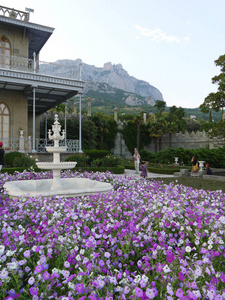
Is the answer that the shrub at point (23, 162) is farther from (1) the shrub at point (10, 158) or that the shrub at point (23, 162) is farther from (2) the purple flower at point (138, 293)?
(2) the purple flower at point (138, 293)

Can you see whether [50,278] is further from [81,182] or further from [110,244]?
[81,182]

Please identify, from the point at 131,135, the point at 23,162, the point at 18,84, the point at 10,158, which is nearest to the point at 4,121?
the point at 18,84

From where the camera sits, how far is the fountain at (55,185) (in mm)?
5457

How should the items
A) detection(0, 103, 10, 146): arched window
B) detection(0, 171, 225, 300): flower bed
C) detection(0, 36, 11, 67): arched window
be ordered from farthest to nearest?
1. detection(0, 36, 11, 67): arched window
2. detection(0, 103, 10, 146): arched window
3. detection(0, 171, 225, 300): flower bed

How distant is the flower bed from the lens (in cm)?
188

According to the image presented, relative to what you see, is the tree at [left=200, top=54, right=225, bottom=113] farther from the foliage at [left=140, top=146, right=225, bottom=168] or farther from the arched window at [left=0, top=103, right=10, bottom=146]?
the arched window at [left=0, top=103, right=10, bottom=146]

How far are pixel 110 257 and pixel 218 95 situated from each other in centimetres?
1333

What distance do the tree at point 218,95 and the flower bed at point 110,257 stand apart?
429 inches

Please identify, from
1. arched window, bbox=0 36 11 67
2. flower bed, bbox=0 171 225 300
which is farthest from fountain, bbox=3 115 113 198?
arched window, bbox=0 36 11 67

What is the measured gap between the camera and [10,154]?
42.4ft

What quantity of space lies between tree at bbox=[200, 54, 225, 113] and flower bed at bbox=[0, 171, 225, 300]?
1090 cm

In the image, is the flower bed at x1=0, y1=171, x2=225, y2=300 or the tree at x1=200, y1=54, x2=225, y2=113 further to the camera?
the tree at x1=200, y1=54, x2=225, y2=113

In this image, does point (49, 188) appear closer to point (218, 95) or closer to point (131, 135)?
point (218, 95)

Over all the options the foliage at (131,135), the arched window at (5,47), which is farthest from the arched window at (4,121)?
the foliage at (131,135)
